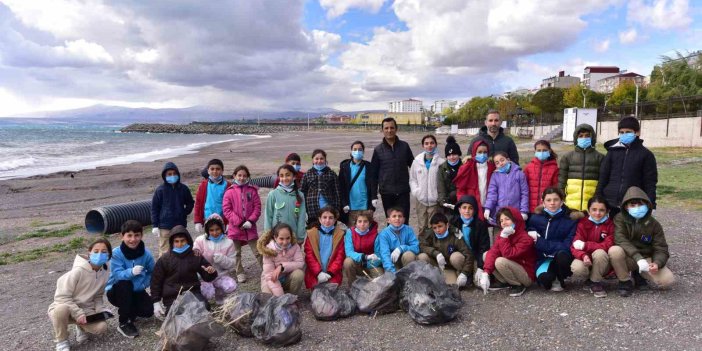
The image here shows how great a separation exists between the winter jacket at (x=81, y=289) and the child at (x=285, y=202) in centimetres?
210

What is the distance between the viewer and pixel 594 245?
16.9ft

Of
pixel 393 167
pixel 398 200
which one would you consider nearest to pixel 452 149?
pixel 393 167

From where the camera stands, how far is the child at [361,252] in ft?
18.1

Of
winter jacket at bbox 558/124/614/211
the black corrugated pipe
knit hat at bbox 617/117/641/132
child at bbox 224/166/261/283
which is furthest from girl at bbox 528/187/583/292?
the black corrugated pipe

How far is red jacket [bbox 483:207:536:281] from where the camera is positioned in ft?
17.2

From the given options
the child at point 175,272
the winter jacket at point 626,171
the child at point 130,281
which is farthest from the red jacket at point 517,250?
the child at point 130,281

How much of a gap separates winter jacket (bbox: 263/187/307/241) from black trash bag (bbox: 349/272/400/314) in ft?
5.09

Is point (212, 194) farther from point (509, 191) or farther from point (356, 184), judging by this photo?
point (509, 191)

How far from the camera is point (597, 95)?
70.4 m

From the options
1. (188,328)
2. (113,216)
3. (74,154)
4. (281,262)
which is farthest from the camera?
(74,154)

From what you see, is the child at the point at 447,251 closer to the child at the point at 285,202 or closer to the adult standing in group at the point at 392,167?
the adult standing in group at the point at 392,167

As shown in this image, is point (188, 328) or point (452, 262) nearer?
point (188, 328)

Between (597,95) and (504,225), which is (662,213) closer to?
(504,225)

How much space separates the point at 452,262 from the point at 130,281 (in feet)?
12.2
